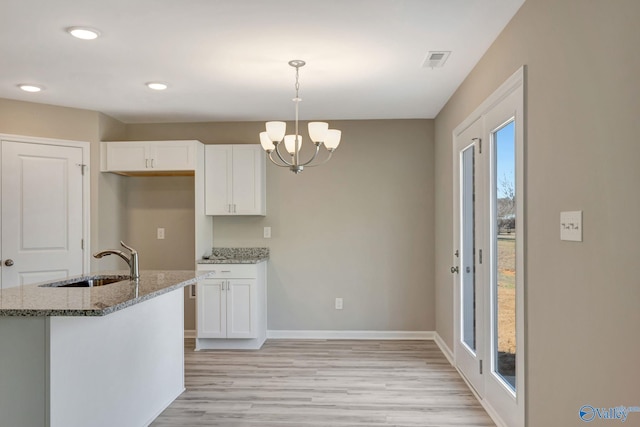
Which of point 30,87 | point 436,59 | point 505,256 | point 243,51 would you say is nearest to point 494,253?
point 505,256

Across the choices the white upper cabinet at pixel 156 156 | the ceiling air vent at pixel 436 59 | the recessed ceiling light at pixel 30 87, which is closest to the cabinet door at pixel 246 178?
the white upper cabinet at pixel 156 156

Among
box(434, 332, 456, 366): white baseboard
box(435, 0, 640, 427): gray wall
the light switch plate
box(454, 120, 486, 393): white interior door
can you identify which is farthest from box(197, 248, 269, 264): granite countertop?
the light switch plate

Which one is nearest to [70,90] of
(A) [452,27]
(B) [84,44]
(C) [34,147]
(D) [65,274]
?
(C) [34,147]

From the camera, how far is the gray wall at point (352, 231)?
201 inches

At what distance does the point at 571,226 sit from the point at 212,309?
3.64 metres

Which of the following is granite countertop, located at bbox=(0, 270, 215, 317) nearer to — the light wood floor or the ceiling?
the light wood floor

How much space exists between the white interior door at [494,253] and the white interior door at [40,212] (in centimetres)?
357

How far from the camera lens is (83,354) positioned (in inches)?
87.2

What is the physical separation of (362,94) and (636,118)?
2.88 metres

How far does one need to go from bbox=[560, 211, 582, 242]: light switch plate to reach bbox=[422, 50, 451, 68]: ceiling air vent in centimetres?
159

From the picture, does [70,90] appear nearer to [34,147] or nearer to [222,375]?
[34,147]

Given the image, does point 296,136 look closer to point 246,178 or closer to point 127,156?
point 246,178

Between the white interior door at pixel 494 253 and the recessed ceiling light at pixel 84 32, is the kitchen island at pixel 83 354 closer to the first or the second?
the recessed ceiling light at pixel 84 32

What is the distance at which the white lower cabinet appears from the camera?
184 inches
